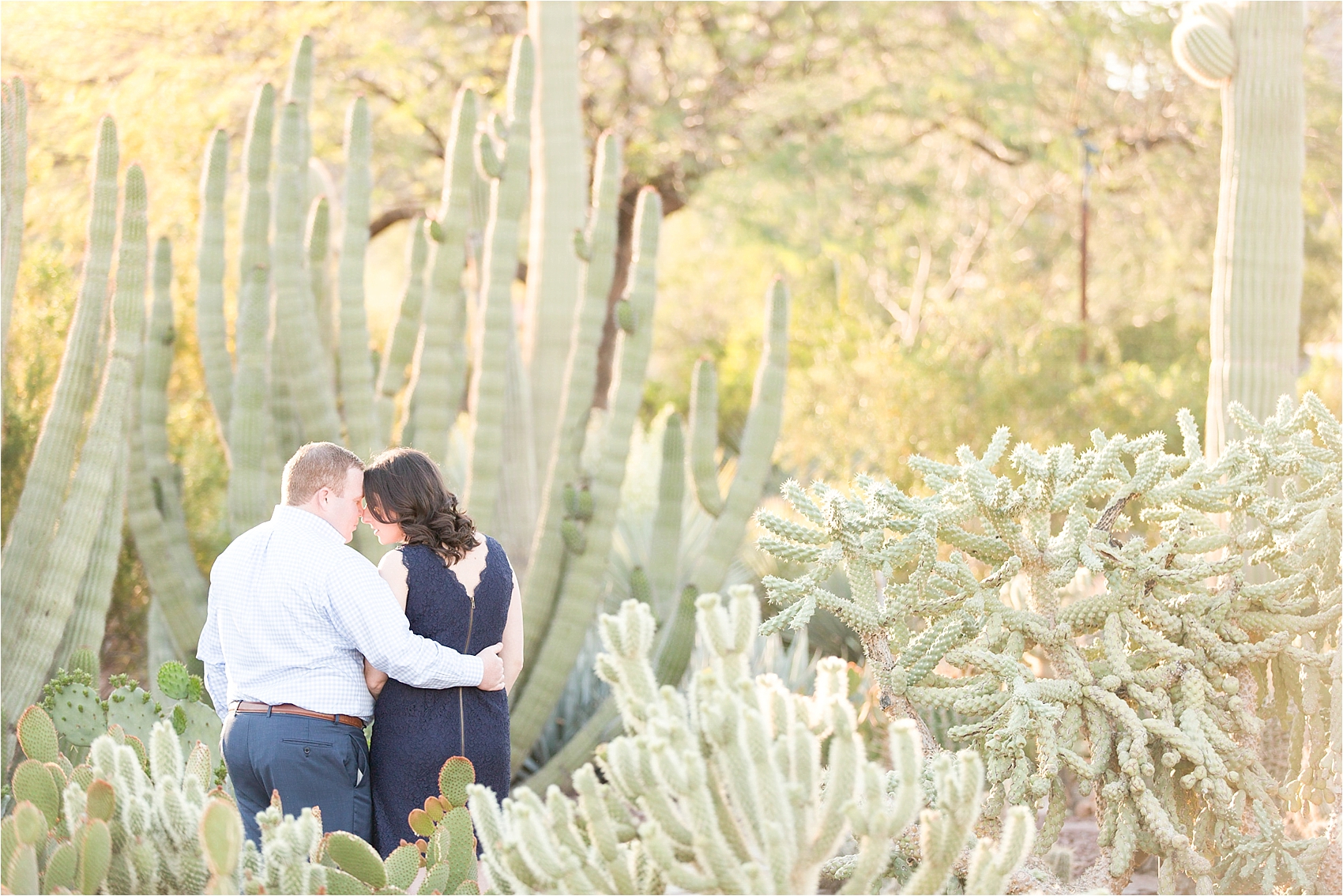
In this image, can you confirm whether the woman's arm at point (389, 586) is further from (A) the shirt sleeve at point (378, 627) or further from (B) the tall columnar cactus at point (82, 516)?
(B) the tall columnar cactus at point (82, 516)

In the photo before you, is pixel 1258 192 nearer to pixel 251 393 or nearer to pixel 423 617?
pixel 423 617

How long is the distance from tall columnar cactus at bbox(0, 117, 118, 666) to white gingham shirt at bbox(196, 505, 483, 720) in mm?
1938

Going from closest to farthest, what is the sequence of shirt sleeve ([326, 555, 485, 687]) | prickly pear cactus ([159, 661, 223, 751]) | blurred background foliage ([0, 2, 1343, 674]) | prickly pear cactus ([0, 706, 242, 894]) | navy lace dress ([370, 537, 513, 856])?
prickly pear cactus ([0, 706, 242, 894]), shirt sleeve ([326, 555, 485, 687]), navy lace dress ([370, 537, 513, 856]), prickly pear cactus ([159, 661, 223, 751]), blurred background foliage ([0, 2, 1343, 674])

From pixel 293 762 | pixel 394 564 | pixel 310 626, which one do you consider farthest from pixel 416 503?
pixel 293 762

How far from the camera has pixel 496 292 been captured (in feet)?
16.2

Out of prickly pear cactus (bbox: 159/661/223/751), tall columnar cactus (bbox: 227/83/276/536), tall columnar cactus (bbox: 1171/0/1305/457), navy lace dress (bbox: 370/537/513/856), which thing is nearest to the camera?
navy lace dress (bbox: 370/537/513/856)

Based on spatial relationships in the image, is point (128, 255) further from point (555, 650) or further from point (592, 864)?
point (592, 864)

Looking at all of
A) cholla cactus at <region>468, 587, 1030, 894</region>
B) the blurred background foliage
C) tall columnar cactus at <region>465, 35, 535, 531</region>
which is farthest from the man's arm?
the blurred background foliage

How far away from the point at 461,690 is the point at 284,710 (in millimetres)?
417

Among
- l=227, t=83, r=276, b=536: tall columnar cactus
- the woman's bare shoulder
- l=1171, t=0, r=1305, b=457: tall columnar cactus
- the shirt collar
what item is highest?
l=1171, t=0, r=1305, b=457: tall columnar cactus

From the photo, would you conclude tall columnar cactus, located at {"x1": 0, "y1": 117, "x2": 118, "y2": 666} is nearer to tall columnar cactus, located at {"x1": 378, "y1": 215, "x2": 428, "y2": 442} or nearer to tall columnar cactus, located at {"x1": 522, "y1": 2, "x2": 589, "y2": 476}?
tall columnar cactus, located at {"x1": 378, "y1": 215, "x2": 428, "y2": 442}

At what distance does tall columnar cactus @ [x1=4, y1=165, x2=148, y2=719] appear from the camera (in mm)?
4102

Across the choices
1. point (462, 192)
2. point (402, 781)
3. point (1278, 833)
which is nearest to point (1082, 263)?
point (462, 192)

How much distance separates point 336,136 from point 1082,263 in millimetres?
7618
